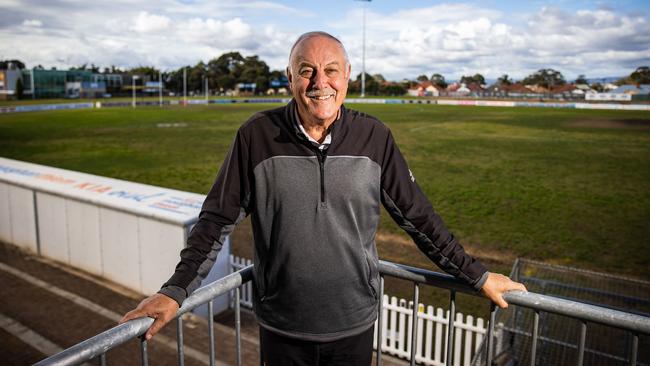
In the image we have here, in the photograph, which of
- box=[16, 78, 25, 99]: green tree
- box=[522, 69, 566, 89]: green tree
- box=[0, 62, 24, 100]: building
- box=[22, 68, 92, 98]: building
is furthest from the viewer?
box=[522, 69, 566, 89]: green tree

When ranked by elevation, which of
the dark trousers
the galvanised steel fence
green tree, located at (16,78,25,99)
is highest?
green tree, located at (16,78,25,99)

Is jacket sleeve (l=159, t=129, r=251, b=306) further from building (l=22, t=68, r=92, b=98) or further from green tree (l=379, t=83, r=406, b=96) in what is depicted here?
green tree (l=379, t=83, r=406, b=96)

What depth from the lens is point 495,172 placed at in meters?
21.9

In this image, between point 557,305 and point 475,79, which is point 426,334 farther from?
point 475,79

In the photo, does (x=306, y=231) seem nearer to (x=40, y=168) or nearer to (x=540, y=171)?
(x=40, y=168)

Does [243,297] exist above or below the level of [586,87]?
below

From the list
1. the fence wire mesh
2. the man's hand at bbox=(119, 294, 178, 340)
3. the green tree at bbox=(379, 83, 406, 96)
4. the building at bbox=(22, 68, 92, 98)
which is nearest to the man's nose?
the man's hand at bbox=(119, 294, 178, 340)

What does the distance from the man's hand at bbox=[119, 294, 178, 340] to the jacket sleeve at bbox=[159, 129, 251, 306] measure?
200mm

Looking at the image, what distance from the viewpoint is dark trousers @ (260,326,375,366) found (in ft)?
8.08

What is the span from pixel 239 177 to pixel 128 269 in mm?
8013

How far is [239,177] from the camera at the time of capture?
247cm

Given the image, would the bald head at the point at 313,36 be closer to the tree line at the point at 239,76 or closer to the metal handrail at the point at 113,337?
the metal handrail at the point at 113,337

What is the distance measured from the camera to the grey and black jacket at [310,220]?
93.0 inches

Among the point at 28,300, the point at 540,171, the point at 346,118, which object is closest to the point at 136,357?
the point at 28,300
